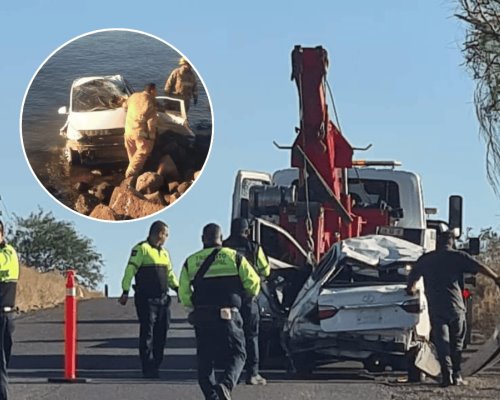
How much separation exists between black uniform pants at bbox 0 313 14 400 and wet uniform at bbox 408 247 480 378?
4.67m

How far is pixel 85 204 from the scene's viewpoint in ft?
81.2

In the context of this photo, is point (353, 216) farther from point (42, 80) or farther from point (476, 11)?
point (42, 80)

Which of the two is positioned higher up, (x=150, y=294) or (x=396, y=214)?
(x=396, y=214)

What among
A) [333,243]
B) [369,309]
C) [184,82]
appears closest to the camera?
[369,309]

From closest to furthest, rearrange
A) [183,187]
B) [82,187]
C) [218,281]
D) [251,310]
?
1. [218,281]
2. [251,310]
3. [183,187]
4. [82,187]

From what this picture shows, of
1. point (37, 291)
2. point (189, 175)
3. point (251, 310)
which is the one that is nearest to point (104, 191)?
point (189, 175)

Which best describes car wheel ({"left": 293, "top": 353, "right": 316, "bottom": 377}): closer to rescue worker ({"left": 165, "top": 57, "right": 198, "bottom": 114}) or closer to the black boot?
the black boot

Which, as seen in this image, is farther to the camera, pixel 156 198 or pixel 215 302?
pixel 156 198

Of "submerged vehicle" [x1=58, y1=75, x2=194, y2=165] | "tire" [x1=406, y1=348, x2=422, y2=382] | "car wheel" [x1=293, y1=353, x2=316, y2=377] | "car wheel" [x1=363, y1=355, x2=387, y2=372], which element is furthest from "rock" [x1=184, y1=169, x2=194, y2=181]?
"tire" [x1=406, y1=348, x2=422, y2=382]

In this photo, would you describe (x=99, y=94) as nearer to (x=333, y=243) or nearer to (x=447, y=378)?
(x=333, y=243)

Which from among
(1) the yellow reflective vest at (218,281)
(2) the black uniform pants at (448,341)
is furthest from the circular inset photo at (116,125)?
(1) the yellow reflective vest at (218,281)

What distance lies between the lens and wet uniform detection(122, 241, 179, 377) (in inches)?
699

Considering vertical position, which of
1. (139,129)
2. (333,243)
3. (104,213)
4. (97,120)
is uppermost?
(97,120)

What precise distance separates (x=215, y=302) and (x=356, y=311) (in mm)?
3370
